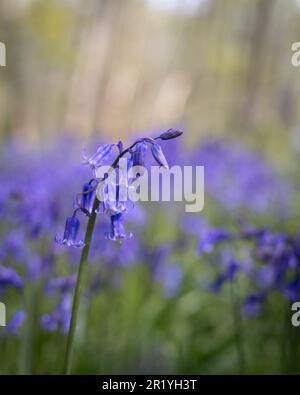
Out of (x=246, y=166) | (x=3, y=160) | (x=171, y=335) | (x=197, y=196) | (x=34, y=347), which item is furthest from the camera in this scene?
(x=246, y=166)


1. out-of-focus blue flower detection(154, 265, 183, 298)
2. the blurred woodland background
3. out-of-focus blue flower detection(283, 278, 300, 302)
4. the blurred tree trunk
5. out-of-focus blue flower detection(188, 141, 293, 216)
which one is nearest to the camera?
out-of-focus blue flower detection(283, 278, 300, 302)

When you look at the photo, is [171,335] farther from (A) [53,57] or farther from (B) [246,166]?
(A) [53,57]

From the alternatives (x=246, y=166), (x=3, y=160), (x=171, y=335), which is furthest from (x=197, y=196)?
(x=171, y=335)

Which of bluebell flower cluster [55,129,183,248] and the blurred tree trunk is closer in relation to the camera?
bluebell flower cluster [55,129,183,248]

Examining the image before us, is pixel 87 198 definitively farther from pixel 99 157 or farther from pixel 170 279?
pixel 170 279

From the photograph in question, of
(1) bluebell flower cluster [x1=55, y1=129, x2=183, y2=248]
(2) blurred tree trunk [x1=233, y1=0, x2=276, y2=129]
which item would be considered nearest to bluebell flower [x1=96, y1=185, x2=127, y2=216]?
(1) bluebell flower cluster [x1=55, y1=129, x2=183, y2=248]

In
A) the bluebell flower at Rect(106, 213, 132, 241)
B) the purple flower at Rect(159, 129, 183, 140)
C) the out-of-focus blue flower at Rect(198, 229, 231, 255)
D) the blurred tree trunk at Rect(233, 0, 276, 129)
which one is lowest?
the bluebell flower at Rect(106, 213, 132, 241)

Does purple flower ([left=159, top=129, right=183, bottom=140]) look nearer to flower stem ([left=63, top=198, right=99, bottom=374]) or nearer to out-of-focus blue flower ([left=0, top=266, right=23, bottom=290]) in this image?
flower stem ([left=63, top=198, right=99, bottom=374])

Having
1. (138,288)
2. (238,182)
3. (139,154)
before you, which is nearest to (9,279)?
(139,154)

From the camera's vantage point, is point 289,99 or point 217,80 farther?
point 217,80
